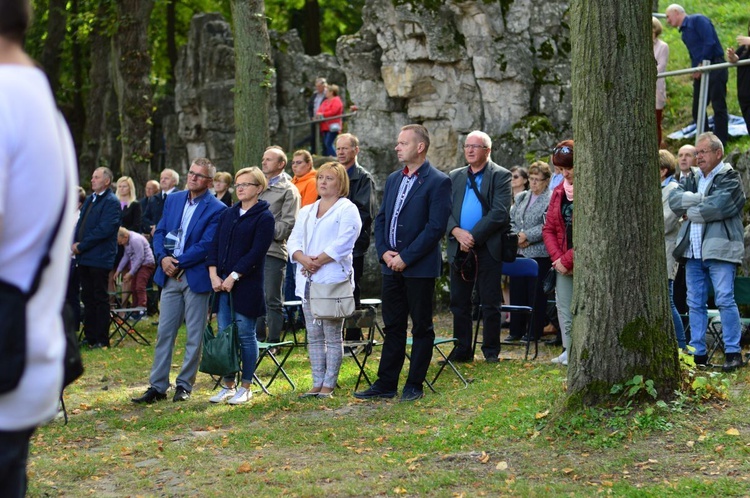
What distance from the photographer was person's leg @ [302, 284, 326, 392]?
30.0 feet

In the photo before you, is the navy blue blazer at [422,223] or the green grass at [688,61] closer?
the navy blue blazer at [422,223]

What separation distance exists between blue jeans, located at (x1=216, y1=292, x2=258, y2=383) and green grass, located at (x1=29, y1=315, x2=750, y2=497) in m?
0.34

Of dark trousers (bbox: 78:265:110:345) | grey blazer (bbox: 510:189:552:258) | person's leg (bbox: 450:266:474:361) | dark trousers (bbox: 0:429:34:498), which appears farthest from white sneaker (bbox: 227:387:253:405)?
dark trousers (bbox: 0:429:34:498)

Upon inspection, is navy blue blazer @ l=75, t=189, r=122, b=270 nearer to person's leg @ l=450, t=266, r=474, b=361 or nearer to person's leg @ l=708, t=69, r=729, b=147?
person's leg @ l=450, t=266, r=474, b=361

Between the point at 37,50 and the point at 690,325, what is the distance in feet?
82.0

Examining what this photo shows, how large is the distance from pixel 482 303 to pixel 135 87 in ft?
42.4

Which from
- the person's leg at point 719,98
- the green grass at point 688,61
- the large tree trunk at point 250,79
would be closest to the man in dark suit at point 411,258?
the large tree trunk at point 250,79

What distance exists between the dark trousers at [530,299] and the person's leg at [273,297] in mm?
2628

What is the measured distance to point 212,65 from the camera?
27828 mm

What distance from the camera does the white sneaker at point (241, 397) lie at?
9.12 meters

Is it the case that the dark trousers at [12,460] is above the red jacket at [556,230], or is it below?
below

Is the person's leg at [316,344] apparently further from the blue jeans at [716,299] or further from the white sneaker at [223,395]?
the blue jeans at [716,299]

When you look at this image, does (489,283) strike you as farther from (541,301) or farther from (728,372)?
(728,372)

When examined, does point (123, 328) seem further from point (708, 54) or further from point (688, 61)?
point (688, 61)
